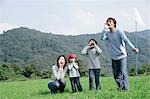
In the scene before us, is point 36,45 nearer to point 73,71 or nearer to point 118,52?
point 73,71

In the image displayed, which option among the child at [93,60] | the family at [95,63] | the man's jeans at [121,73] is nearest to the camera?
the man's jeans at [121,73]

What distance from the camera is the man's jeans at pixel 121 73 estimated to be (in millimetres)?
9586

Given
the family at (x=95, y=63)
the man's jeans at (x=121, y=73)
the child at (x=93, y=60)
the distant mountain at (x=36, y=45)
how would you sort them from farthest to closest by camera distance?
the distant mountain at (x=36, y=45) < the child at (x=93, y=60) < the family at (x=95, y=63) < the man's jeans at (x=121, y=73)

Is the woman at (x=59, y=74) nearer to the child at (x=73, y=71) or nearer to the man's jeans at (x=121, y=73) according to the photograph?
the child at (x=73, y=71)

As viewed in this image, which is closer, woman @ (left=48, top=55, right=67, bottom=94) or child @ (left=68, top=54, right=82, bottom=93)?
woman @ (left=48, top=55, right=67, bottom=94)

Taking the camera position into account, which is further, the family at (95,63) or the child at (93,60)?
the child at (93,60)

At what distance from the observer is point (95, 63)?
10938mm

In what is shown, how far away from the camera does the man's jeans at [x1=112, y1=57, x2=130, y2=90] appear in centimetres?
959

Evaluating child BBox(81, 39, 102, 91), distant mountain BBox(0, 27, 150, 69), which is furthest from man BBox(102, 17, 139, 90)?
distant mountain BBox(0, 27, 150, 69)

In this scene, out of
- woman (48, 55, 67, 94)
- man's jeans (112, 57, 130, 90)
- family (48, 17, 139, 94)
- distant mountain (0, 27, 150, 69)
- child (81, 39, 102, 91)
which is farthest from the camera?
distant mountain (0, 27, 150, 69)

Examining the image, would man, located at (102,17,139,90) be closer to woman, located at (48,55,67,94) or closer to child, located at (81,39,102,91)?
child, located at (81,39,102,91)

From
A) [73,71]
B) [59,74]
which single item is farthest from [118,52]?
[59,74]

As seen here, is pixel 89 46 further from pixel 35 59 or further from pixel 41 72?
pixel 35 59

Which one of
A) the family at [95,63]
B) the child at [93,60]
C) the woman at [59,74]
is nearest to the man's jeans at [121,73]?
the family at [95,63]
